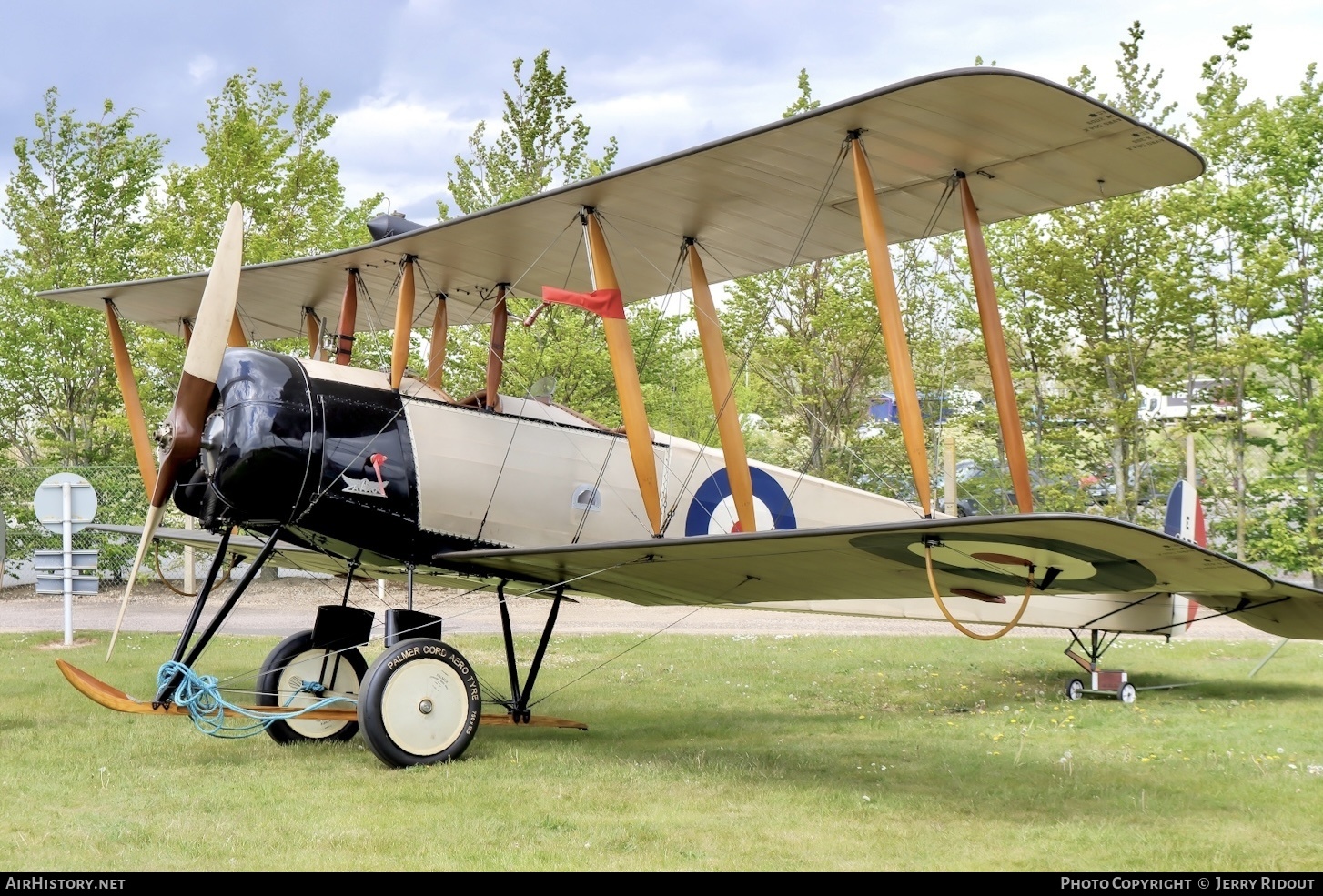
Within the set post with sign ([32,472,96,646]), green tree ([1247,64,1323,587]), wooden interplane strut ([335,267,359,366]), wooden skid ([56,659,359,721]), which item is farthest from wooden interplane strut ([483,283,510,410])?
green tree ([1247,64,1323,587])

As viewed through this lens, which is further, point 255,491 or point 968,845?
point 255,491

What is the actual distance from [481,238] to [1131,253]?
1688 centimetres

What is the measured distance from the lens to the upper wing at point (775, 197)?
6691mm

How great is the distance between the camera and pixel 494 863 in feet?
16.1

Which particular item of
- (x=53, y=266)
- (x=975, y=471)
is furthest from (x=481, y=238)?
(x=975, y=471)

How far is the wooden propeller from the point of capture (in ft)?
23.4

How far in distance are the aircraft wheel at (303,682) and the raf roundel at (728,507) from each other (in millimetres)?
2973

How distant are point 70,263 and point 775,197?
796 inches

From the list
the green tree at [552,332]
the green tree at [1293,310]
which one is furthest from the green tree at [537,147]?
the green tree at [1293,310]

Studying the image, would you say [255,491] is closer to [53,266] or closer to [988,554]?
[988,554]

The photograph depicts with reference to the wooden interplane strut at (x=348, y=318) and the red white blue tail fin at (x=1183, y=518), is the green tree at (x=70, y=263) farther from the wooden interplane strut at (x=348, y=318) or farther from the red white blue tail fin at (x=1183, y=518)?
the red white blue tail fin at (x=1183, y=518)

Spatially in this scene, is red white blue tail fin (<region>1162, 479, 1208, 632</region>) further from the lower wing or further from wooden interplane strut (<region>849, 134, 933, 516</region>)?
wooden interplane strut (<region>849, 134, 933, 516</region>)

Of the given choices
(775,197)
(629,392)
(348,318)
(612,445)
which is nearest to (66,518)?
(348,318)

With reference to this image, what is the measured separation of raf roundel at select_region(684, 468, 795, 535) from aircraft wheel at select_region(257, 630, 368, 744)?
297cm
